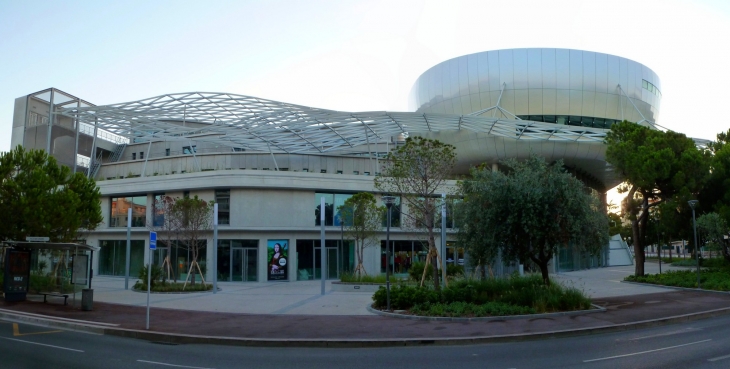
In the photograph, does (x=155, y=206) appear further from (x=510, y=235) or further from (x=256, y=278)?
(x=510, y=235)

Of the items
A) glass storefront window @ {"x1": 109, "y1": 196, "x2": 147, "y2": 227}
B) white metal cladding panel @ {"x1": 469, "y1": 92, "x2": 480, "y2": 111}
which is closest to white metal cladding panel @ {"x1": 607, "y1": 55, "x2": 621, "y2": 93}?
white metal cladding panel @ {"x1": 469, "y1": 92, "x2": 480, "y2": 111}

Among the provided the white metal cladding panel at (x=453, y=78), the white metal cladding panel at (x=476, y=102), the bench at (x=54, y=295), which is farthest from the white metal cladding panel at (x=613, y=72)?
the bench at (x=54, y=295)

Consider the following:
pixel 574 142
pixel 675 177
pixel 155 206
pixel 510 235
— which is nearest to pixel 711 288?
pixel 675 177

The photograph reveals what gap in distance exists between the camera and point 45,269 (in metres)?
24.2

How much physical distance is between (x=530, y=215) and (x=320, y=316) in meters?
7.77

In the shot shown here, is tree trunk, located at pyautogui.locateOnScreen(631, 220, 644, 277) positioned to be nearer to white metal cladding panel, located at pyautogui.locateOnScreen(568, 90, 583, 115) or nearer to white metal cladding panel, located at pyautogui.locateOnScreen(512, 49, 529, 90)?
white metal cladding panel, located at pyautogui.locateOnScreen(568, 90, 583, 115)

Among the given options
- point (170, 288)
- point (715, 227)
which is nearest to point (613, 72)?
point (715, 227)

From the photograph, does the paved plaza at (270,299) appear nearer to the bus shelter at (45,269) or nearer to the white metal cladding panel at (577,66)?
the bus shelter at (45,269)

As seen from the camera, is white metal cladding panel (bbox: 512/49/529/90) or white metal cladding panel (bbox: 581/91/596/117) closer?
white metal cladding panel (bbox: 512/49/529/90)

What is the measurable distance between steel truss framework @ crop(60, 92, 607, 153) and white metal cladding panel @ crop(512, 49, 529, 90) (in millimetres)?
5530

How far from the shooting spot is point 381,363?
11023 mm

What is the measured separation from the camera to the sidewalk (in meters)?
14.7

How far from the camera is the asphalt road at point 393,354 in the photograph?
10.7 metres

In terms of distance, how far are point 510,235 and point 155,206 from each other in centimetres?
2368
